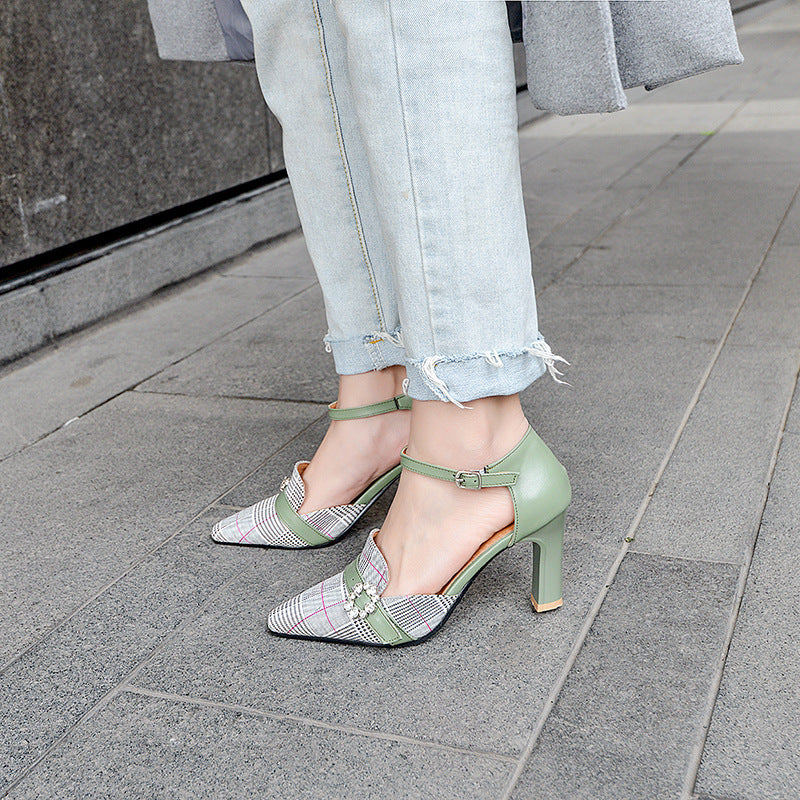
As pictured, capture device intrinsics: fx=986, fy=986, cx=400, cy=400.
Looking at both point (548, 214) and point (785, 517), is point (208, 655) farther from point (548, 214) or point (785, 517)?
point (548, 214)

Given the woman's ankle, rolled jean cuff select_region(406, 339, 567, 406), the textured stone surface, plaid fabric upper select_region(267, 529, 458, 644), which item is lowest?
plaid fabric upper select_region(267, 529, 458, 644)

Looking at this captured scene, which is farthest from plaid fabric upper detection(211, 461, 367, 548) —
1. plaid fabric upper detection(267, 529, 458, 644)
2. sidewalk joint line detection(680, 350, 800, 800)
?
sidewalk joint line detection(680, 350, 800, 800)

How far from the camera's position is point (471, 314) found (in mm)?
1175

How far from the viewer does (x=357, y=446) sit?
1499 mm

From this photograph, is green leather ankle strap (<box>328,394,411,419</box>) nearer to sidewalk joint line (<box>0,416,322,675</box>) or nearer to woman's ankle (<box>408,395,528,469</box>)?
woman's ankle (<box>408,395,528,469</box>)

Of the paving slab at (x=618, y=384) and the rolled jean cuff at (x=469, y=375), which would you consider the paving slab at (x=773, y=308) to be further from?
the rolled jean cuff at (x=469, y=375)

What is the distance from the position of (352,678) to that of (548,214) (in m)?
2.81

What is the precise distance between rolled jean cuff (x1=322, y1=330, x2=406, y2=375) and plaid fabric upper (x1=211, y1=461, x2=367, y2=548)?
202 millimetres

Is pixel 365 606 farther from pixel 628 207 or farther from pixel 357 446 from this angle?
pixel 628 207

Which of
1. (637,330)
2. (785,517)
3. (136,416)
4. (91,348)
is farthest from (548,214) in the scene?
(785,517)

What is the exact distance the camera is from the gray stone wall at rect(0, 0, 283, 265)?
8.45ft

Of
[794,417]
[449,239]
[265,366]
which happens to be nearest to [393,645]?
[449,239]

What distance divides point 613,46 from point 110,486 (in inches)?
46.7

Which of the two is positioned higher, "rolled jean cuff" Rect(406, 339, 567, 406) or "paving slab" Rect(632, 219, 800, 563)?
"rolled jean cuff" Rect(406, 339, 567, 406)
